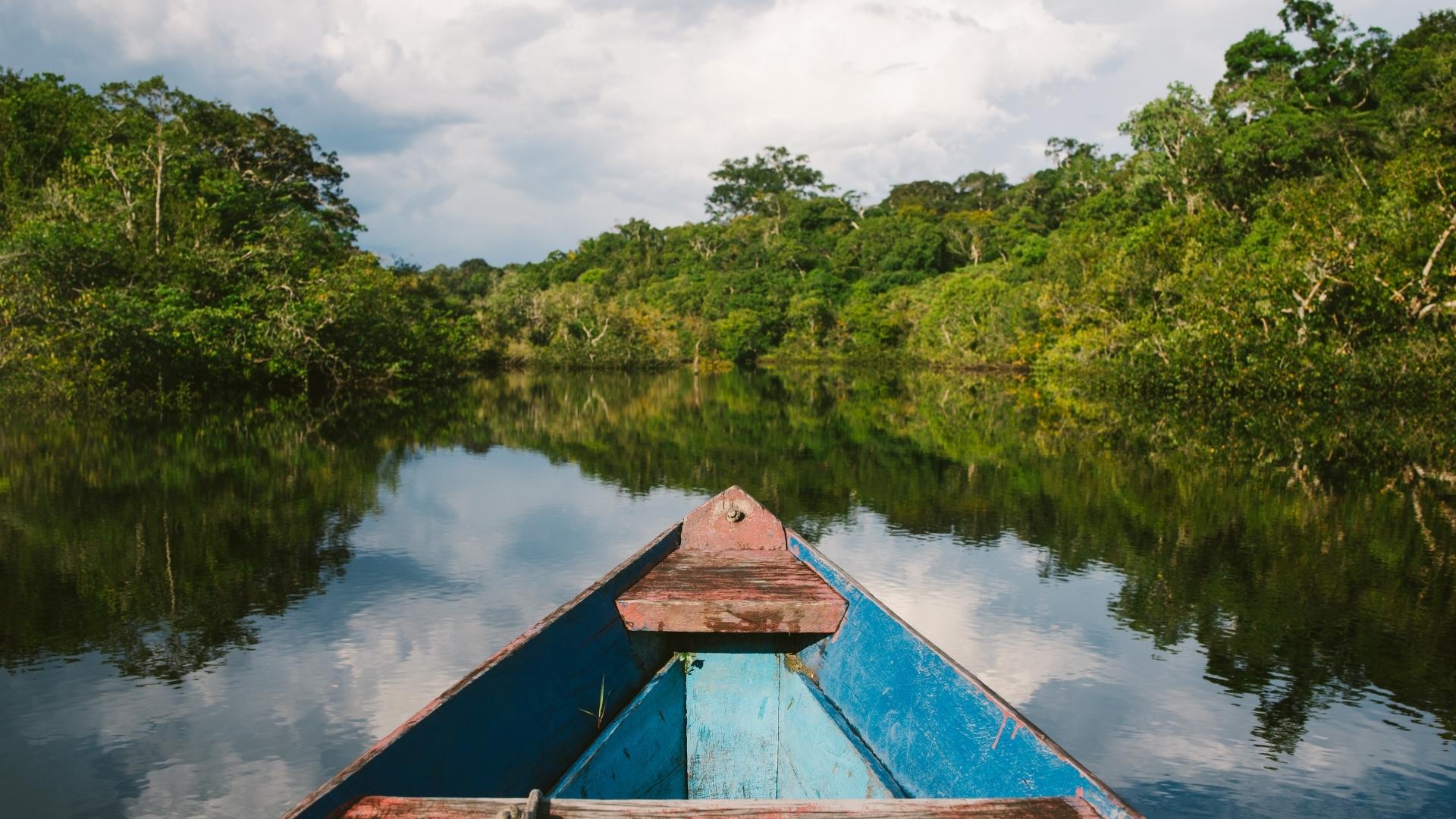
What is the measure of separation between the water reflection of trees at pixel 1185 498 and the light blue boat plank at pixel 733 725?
8.21ft

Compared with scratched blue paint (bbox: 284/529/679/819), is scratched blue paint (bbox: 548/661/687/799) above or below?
below

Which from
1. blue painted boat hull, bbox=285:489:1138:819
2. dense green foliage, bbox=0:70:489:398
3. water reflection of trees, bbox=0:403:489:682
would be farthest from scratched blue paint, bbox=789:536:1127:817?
dense green foliage, bbox=0:70:489:398

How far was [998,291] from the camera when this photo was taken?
40.4m

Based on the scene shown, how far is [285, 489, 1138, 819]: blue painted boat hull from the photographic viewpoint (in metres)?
2.31

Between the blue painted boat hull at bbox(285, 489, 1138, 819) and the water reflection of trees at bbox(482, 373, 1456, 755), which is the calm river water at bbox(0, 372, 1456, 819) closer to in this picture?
the water reflection of trees at bbox(482, 373, 1456, 755)

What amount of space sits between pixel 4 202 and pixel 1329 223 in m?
27.2

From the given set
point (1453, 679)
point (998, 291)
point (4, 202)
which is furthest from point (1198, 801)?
point (998, 291)

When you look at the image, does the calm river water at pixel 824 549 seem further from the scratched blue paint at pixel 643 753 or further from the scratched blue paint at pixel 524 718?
the scratched blue paint at pixel 643 753

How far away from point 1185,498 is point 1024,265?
111ft

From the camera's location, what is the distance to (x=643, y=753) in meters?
3.03

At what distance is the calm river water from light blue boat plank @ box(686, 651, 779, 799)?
1580 millimetres

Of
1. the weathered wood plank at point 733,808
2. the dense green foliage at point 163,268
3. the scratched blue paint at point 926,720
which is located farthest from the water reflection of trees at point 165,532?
Answer: the weathered wood plank at point 733,808

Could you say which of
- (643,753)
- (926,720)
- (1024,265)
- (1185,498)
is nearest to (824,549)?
(1185,498)

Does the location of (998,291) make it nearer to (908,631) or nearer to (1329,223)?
(1329,223)
